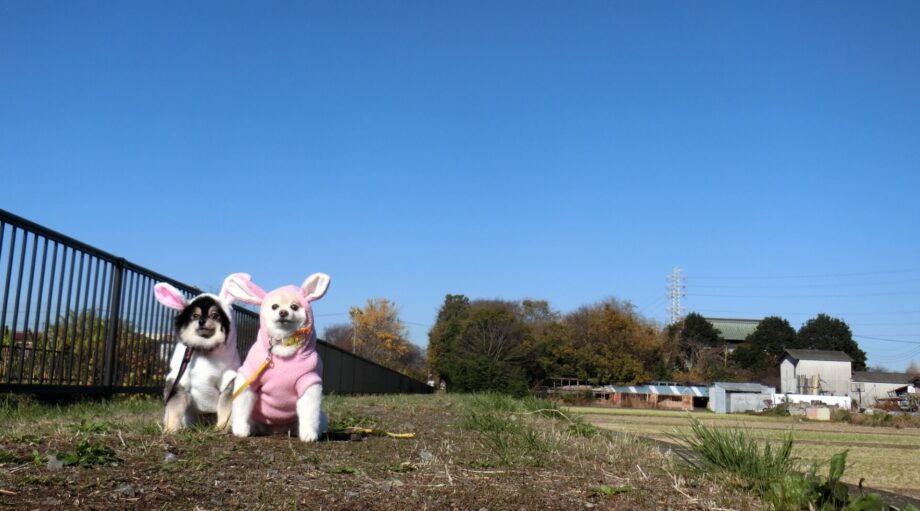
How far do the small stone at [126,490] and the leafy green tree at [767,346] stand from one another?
4462 inches

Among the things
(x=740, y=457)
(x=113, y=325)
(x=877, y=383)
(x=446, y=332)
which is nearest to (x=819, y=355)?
(x=877, y=383)

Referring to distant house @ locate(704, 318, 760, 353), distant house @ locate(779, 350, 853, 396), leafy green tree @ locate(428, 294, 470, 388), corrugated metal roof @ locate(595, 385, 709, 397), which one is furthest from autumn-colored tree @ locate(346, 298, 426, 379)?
distant house @ locate(704, 318, 760, 353)

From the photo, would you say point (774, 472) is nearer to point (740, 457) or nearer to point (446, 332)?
point (740, 457)

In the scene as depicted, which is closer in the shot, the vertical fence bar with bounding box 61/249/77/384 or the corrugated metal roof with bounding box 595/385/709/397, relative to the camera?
the vertical fence bar with bounding box 61/249/77/384

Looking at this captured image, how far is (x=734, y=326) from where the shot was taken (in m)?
150

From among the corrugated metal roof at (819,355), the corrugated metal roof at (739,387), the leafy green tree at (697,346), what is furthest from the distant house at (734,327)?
the corrugated metal roof at (739,387)

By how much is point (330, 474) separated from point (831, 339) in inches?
4669

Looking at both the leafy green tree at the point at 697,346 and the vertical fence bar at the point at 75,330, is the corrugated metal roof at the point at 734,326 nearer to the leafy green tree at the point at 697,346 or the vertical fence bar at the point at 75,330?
the leafy green tree at the point at 697,346

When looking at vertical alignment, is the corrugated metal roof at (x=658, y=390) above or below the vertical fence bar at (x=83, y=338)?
below

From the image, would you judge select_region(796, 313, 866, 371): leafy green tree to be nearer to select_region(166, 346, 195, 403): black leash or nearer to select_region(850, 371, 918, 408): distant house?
select_region(850, 371, 918, 408): distant house

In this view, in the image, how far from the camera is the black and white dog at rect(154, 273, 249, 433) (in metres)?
5.54

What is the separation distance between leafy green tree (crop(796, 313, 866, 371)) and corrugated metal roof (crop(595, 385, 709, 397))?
35.8m

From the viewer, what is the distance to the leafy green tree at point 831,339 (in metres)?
109

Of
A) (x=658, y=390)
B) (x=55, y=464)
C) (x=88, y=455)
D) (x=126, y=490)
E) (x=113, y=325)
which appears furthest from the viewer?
(x=658, y=390)
